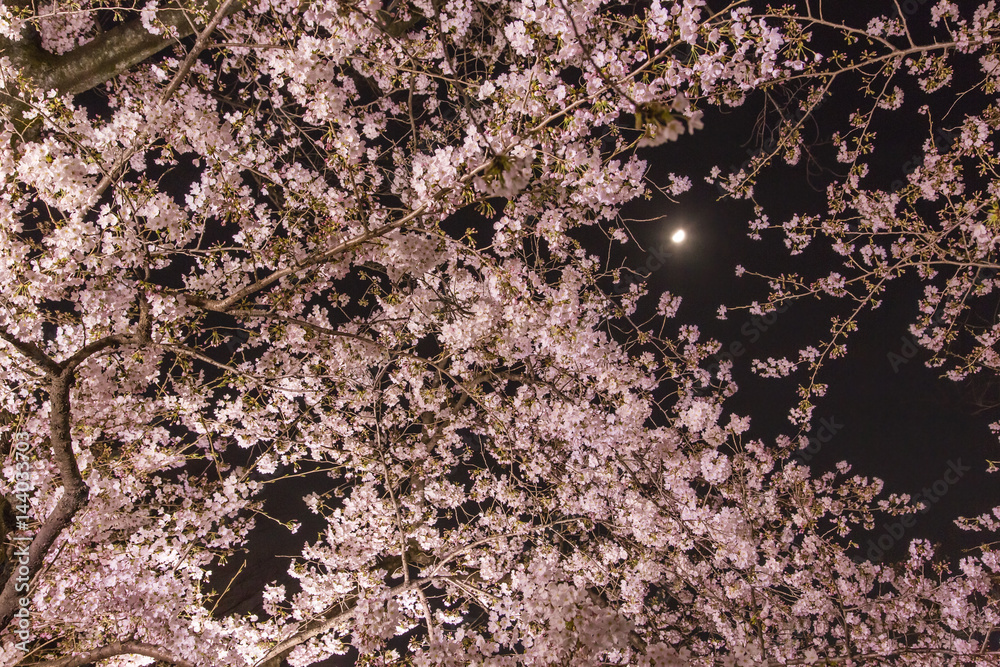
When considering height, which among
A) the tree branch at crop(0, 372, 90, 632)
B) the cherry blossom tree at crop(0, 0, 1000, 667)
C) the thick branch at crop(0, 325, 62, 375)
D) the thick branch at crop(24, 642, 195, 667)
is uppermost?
the cherry blossom tree at crop(0, 0, 1000, 667)

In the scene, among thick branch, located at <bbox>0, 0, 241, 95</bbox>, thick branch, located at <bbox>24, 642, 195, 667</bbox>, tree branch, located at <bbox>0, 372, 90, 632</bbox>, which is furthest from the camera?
thick branch, located at <bbox>0, 0, 241, 95</bbox>

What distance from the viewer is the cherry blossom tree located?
3201 mm

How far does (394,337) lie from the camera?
518 cm

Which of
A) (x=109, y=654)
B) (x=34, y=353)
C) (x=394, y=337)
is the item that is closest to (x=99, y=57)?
(x=34, y=353)

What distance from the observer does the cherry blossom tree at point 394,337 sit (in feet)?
10.5

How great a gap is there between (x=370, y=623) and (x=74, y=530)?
3.29 meters

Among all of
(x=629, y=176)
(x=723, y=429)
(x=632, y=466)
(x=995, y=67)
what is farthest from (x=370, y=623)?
(x=995, y=67)

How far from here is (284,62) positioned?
10.5 ft

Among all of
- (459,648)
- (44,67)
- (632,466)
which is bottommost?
(459,648)

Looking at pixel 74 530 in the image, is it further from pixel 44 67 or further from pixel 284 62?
pixel 284 62

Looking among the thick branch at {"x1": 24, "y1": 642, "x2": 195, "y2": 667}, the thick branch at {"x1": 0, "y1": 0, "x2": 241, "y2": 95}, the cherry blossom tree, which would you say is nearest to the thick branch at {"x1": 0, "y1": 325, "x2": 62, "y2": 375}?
the cherry blossom tree

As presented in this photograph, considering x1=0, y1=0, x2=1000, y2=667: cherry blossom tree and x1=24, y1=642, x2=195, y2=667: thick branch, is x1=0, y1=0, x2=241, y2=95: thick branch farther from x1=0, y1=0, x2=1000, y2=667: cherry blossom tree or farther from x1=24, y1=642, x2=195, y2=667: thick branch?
x1=24, y1=642, x2=195, y2=667: thick branch

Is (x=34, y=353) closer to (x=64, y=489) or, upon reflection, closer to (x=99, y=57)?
(x=64, y=489)

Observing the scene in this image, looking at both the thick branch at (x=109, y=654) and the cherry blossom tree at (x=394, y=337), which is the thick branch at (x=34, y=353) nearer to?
the cherry blossom tree at (x=394, y=337)
